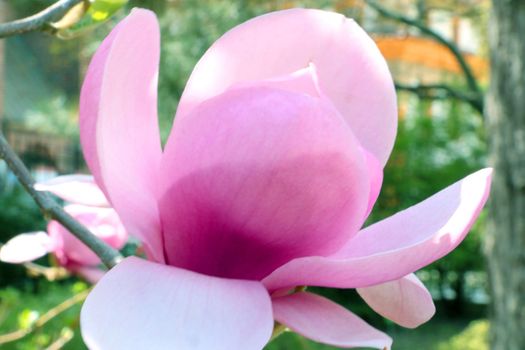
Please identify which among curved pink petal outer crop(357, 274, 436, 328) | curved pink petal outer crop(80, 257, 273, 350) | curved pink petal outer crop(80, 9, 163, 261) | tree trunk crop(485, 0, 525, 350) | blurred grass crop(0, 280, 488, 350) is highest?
curved pink petal outer crop(80, 9, 163, 261)

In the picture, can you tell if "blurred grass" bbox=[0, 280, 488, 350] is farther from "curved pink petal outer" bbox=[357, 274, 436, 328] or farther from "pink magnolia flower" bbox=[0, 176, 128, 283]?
"curved pink petal outer" bbox=[357, 274, 436, 328]

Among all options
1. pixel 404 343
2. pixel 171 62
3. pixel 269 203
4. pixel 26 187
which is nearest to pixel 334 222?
pixel 269 203

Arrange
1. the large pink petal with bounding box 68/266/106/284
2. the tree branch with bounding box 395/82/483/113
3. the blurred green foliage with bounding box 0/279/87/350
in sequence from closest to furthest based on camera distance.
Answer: the large pink petal with bounding box 68/266/106/284
the tree branch with bounding box 395/82/483/113
the blurred green foliage with bounding box 0/279/87/350

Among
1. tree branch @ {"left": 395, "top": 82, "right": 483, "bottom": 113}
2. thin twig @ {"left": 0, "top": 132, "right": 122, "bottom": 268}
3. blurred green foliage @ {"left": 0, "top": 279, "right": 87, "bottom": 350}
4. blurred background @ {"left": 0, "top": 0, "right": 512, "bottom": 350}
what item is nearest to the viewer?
thin twig @ {"left": 0, "top": 132, "right": 122, "bottom": 268}

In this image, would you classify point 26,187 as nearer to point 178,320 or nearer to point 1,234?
point 178,320

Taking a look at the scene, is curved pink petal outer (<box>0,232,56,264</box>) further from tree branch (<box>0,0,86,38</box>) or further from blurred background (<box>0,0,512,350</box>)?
blurred background (<box>0,0,512,350</box>)

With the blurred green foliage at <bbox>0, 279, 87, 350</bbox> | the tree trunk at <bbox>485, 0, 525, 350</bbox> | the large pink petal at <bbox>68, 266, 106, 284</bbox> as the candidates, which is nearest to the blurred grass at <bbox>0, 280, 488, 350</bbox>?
the blurred green foliage at <bbox>0, 279, 87, 350</bbox>

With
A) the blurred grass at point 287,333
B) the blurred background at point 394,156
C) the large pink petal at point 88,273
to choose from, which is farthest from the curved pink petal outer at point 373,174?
the blurred background at point 394,156

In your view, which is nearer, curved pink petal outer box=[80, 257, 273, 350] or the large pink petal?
curved pink petal outer box=[80, 257, 273, 350]

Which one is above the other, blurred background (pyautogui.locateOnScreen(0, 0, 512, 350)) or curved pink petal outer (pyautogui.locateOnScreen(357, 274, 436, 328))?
curved pink petal outer (pyautogui.locateOnScreen(357, 274, 436, 328))
